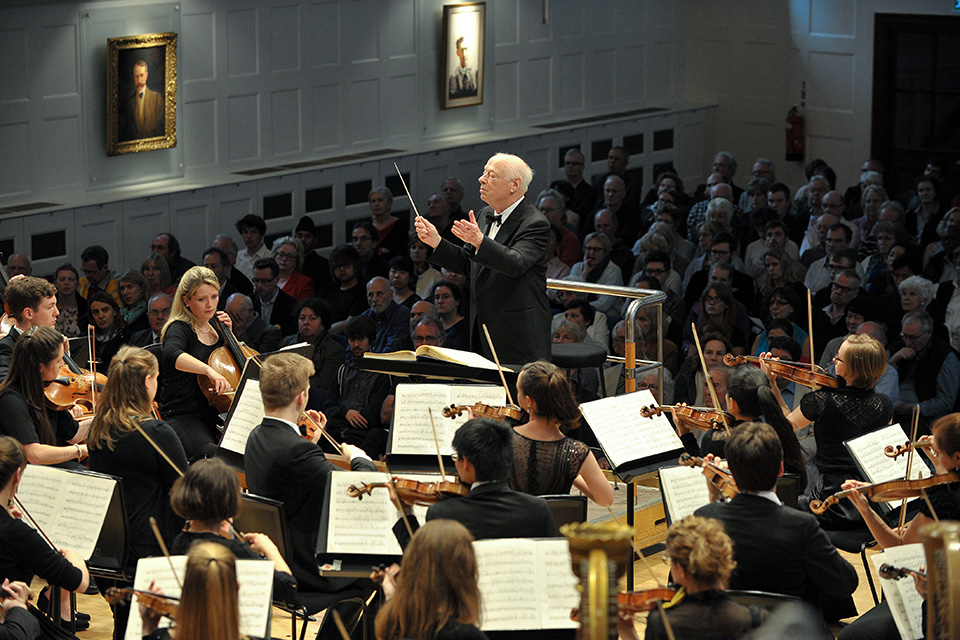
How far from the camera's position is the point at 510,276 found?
4.89 metres

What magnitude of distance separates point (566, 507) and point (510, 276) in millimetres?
1199

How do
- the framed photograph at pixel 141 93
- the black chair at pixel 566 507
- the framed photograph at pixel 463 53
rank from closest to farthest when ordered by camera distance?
the black chair at pixel 566 507
the framed photograph at pixel 141 93
the framed photograph at pixel 463 53

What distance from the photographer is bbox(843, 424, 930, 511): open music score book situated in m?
4.33

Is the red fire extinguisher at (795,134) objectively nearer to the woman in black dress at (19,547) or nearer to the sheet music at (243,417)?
the sheet music at (243,417)

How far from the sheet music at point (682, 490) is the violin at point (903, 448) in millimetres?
721

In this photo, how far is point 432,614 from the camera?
2930 mm

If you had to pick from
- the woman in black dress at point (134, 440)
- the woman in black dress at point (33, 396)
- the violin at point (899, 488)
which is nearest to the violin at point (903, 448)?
the violin at point (899, 488)

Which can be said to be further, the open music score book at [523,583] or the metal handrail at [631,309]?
the metal handrail at [631,309]

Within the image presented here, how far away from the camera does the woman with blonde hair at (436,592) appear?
2.93 m

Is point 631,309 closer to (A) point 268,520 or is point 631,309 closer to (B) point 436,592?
(A) point 268,520

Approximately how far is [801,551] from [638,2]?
1101 cm

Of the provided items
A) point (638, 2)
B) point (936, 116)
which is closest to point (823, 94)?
point (936, 116)

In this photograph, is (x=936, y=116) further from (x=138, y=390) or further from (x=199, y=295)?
(x=138, y=390)

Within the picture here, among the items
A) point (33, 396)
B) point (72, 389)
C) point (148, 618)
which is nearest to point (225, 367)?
point (72, 389)
